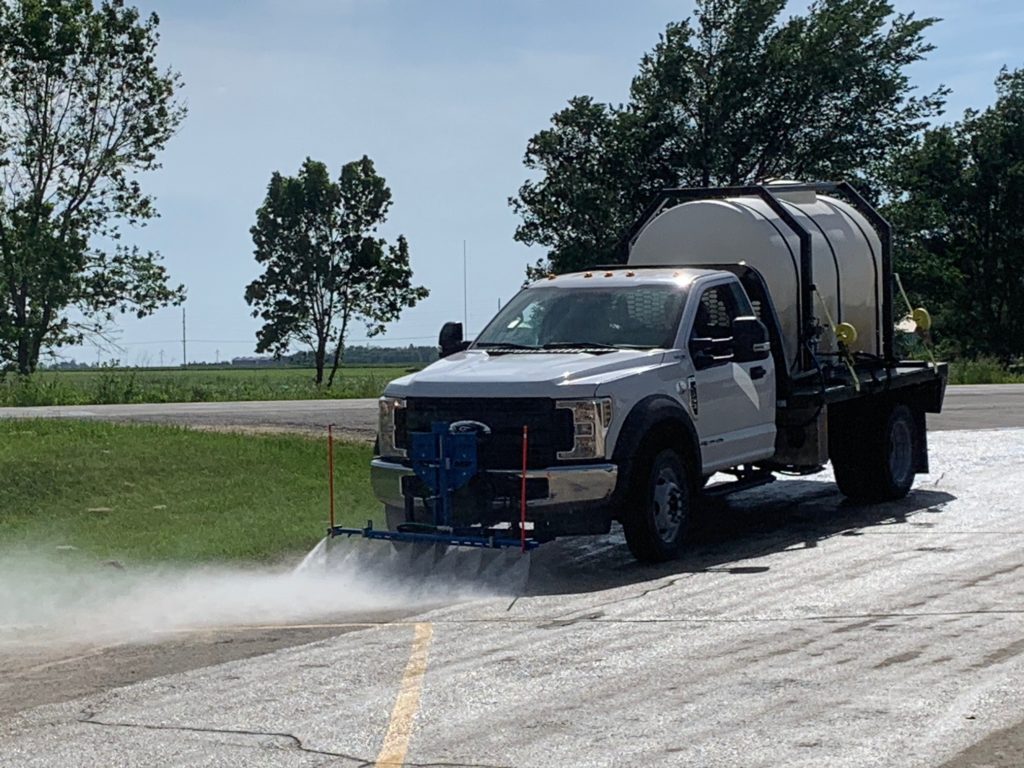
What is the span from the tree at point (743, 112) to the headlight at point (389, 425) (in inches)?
1626

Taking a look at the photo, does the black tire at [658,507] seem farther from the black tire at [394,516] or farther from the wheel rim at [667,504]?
the black tire at [394,516]

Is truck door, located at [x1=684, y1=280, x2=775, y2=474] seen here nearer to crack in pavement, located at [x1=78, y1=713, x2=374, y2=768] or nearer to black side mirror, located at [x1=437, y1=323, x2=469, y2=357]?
black side mirror, located at [x1=437, y1=323, x2=469, y2=357]

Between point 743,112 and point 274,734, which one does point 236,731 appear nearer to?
point 274,734

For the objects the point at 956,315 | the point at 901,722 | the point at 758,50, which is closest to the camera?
the point at 901,722

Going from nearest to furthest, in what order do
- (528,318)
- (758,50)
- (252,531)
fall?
(528,318) → (252,531) → (758,50)

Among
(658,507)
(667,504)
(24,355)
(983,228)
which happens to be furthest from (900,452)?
(983,228)

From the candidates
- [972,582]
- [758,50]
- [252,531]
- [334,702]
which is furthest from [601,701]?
[758,50]

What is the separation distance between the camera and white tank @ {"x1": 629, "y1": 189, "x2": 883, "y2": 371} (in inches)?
571

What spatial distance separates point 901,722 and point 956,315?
61116 mm

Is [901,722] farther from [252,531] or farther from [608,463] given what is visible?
[252,531]

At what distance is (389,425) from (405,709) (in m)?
4.97

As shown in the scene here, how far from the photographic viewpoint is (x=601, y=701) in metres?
7.37

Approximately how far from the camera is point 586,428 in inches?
445

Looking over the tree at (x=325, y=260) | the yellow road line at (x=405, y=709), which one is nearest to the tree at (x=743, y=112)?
Result: the tree at (x=325, y=260)
